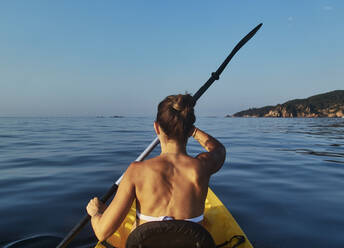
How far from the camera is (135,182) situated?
189 cm

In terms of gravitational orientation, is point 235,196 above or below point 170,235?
below

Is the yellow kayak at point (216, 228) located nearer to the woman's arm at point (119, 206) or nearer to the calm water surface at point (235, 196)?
the calm water surface at point (235, 196)

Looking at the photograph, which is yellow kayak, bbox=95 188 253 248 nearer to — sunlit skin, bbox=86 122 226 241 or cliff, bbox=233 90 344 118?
sunlit skin, bbox=86 122 226 241

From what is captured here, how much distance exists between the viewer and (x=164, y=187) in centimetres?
190

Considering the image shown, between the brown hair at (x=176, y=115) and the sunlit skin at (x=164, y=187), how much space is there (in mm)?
95

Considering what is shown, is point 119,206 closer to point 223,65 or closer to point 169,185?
point 169,185

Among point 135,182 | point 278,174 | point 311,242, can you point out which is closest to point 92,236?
point 135,182

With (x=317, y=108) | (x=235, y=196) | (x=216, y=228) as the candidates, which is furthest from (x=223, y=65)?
(x=317, y=108)

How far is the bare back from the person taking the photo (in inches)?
74.3

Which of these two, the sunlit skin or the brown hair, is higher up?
the brown hair

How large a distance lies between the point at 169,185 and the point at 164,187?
42 mm

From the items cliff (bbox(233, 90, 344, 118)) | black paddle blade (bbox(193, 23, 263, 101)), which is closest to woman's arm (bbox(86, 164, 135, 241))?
black paddle blade (bbox(193, 23, 263, 101))

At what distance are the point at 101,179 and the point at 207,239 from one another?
586 centimetres

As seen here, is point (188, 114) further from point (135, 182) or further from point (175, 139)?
point (135, 182)
